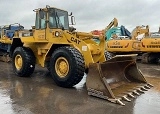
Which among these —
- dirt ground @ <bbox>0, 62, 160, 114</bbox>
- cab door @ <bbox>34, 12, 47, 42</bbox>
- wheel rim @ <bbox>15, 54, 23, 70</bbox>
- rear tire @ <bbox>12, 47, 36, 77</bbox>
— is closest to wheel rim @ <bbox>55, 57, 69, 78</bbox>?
dirt ground @ <bbox>0, 62, 160, 114</bbox>

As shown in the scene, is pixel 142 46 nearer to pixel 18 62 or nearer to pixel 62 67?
pixel 18 62

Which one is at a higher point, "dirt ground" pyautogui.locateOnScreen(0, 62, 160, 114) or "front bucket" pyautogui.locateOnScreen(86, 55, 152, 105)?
"front bucket" pyautogui.locateOnScreen(86, 55, 152, 105)

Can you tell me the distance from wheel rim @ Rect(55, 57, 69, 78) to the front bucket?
1018 mm

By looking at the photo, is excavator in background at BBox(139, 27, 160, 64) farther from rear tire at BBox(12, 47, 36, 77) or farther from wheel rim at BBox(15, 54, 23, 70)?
wheel rim at BBox(15, 54, 23, 70)

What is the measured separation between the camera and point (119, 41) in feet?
48.8

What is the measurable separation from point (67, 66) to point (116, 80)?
59.7 inches

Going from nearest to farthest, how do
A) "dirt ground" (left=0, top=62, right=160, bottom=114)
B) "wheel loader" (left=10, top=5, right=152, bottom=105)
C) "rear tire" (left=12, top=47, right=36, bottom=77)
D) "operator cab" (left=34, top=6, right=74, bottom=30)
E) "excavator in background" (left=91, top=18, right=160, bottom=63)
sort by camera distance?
"dirt ground" (left=0, top=62, right=160, bottom=114) < "wheel loader" (left=10, top=5, right=152, bottom=105) < "operator cab" (left=34, top=6, right=74, bottom=30) < "rear tire" (left=12, top=47, right=36, bottom=77) < "excavator in background" (left=91, top=18, right=160, bottom=63)

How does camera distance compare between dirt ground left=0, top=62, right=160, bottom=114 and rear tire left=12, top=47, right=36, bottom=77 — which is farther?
rear tire left=12, top=47, right=36, bottom=77

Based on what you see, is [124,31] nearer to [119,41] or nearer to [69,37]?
[119,41]

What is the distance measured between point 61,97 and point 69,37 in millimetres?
1987

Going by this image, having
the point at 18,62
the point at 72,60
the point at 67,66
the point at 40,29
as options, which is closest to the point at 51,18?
the point at 40,29

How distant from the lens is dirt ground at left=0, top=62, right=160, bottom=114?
16.2 feet

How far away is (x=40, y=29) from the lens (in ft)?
26.5

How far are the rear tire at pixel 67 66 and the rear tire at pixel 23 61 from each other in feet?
4.87
